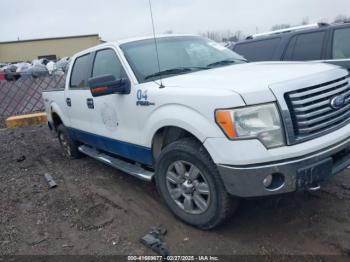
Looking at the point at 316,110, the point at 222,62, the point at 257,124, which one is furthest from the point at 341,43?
the point at 257,124

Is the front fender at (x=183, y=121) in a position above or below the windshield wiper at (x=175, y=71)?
below

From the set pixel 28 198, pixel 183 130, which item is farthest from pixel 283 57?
pixel 28 198

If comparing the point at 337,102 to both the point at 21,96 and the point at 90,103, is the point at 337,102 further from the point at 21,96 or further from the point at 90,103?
the point at 21,96

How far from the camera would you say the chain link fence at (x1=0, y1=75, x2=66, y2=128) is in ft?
41.9

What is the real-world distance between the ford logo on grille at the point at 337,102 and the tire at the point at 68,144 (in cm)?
421

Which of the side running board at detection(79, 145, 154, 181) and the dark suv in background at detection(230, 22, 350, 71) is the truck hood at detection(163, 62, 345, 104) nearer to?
the side running board at detection(79, 145, 154, 181)

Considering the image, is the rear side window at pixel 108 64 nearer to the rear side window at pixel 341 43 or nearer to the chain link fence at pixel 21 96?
the rear side window at pixel 341 43

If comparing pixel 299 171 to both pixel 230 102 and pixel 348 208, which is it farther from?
pixel 348 208

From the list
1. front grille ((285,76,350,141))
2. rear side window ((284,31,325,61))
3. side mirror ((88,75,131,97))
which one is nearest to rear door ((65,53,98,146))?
side mirror ((88,75,131,97))

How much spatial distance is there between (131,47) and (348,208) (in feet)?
9.55

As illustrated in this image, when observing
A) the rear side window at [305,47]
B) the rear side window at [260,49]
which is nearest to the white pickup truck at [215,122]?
the rear side window at [305,47]

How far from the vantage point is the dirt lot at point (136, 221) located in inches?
125

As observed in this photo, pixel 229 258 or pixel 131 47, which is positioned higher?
pixel 131 47

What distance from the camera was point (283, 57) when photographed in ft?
21.7
